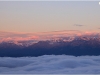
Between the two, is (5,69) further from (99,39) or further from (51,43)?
(99,39)

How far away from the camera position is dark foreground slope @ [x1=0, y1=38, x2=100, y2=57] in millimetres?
6341

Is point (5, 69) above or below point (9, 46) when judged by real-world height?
below

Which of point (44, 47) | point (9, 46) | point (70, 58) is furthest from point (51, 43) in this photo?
point (9, 46)

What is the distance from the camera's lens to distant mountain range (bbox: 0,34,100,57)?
6336 mm

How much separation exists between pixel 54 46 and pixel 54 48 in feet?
0.17

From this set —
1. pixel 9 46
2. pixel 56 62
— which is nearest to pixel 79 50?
pixel 56 62

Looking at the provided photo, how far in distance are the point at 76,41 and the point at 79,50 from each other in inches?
11.2

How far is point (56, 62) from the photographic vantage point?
684 cm

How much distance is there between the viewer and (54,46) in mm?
6461

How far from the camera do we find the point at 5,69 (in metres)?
6.46

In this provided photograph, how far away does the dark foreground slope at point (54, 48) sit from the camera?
20.8 ft

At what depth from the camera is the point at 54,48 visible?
6.45m

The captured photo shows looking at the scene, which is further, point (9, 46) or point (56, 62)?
point (56, 62)

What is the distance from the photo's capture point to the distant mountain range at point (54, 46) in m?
6.34
